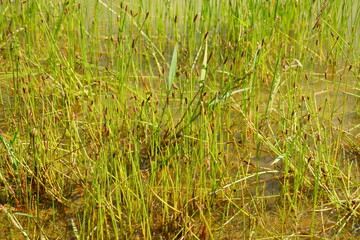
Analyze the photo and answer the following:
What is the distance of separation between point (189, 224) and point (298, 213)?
0.46 meters

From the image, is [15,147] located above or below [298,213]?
above

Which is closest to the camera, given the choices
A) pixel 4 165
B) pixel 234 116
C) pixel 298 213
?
pixel 298 213

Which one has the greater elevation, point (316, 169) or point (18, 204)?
point (316, 169)

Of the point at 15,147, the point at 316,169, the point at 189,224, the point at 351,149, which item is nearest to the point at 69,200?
the point at 15,147

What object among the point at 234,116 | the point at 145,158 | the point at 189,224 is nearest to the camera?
the point at 189,224

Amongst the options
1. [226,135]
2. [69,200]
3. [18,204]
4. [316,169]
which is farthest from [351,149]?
[18,204]

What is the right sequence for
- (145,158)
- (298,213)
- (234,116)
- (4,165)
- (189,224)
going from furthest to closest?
1. (234,116)
2. (145,158)
3. (4,165)
4. (298,213)
5. (189,224)

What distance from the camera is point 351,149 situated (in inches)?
98.1

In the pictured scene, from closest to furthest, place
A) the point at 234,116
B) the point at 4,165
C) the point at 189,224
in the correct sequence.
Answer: the point at 189,224
the point at 4,165
the point at 234,116

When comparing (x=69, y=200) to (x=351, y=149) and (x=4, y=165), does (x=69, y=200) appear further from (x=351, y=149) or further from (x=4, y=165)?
(x=351, y=149)

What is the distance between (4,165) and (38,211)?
0.29 m

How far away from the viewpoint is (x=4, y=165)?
89.5 inches

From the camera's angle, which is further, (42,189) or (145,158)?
(145,158)

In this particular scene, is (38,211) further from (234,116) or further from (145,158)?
(234,116)
